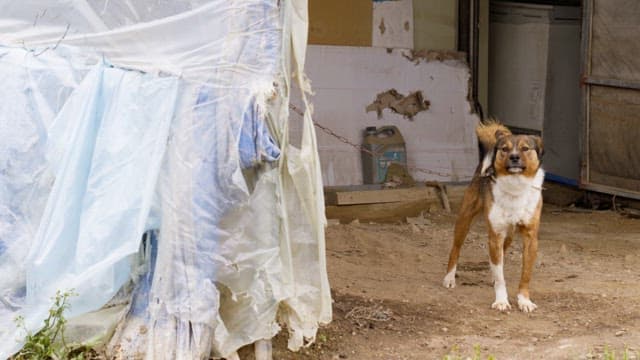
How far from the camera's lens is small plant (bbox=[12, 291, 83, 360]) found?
5.19 meters

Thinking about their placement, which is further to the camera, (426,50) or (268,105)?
(426,50)

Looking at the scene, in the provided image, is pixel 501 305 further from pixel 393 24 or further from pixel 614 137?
pixel 393 24

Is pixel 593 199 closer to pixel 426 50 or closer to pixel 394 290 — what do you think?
pixel 426 50

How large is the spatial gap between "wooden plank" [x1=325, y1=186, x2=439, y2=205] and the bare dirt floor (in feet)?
0.82

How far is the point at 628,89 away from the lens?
9555 millimetres

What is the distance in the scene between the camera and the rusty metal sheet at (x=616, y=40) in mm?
9484

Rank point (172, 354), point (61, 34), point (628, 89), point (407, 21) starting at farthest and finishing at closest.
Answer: point (407, 21)
point (628, 89)
point (61, 34)
point (172, 354)

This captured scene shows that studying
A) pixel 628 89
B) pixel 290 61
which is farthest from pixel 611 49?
pixel 290 61

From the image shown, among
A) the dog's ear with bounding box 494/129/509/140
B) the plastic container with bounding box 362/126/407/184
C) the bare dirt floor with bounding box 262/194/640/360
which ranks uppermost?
the dog's ear with bounding box 494/129/509/140

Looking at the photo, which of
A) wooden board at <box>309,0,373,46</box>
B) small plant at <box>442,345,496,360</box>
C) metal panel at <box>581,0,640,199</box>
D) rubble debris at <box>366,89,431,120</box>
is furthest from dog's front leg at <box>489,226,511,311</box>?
wooden board at <box>309,0,373,46</box>

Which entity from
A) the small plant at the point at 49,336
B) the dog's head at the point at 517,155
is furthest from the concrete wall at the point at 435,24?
the small plant at the point at 49,336

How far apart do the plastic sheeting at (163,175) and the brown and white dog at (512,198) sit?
166 centimetres

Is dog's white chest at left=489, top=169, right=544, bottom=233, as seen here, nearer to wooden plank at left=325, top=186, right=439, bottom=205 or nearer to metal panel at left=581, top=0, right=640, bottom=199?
wooden plank at left=325, top=186, right=439, bottom=205

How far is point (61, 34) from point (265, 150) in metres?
1.32
